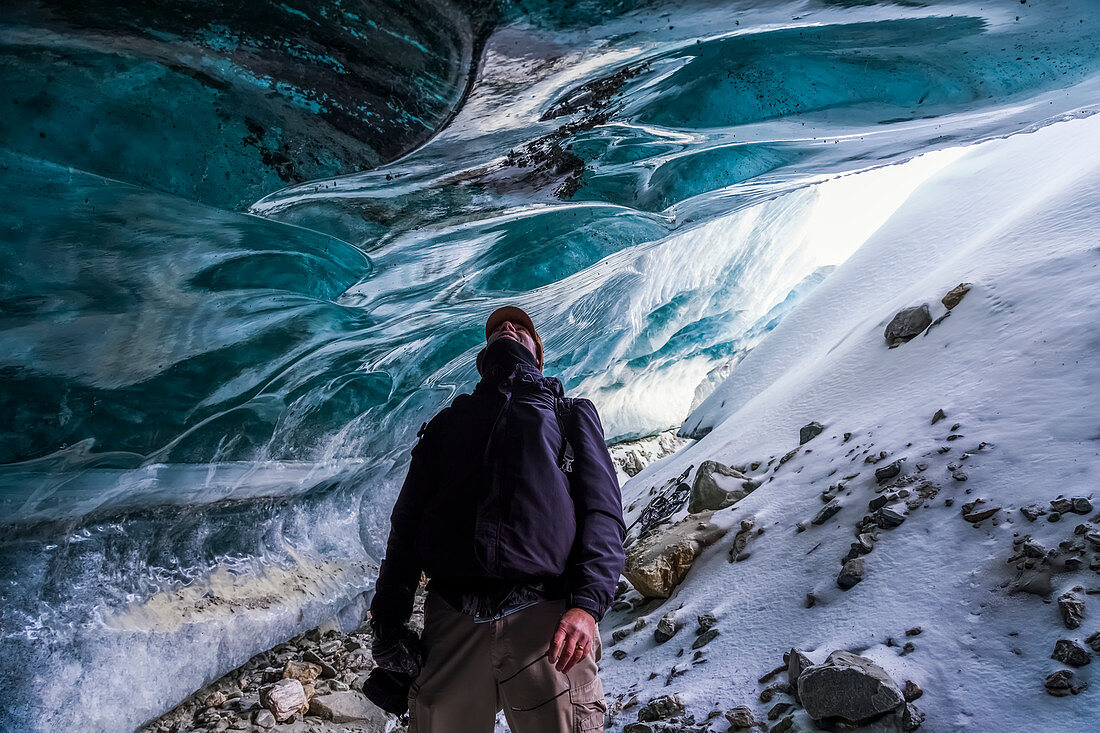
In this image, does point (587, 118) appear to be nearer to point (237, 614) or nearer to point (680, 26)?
point (680, 26)

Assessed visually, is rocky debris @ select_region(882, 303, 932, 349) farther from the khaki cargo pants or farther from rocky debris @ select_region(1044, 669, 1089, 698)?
the khaki cargo pants

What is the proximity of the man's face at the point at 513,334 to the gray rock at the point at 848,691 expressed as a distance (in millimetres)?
1533

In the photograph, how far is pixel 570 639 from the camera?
171 cm

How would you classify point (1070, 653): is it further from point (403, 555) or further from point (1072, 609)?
point (403, 555)

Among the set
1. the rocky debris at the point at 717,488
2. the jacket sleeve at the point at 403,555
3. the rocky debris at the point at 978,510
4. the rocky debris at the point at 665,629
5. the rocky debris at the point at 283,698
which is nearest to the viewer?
the jacket sleeve at the point at 403,555

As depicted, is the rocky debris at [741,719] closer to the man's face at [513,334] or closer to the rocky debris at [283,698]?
the man's face at [513,334]

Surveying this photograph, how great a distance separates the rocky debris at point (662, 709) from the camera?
2895 millimetres

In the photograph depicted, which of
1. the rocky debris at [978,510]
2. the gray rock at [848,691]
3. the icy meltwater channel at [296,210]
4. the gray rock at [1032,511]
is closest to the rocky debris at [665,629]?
the gray rock at [848,691]

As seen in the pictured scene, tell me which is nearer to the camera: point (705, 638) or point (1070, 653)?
point (1070, 653)

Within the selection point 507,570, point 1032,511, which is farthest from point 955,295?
point 507,570

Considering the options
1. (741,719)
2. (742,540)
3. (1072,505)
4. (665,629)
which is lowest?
(665,629)

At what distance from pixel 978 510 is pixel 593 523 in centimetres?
212

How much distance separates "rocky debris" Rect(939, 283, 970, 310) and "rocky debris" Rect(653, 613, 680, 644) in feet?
10.4

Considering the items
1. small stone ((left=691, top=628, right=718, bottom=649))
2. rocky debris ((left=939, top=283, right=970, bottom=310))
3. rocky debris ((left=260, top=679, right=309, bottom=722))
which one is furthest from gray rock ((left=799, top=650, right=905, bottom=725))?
rocky debris ((left=939, top=283, right=970, bottom=310))
